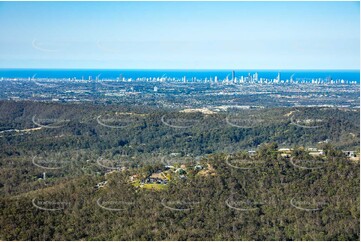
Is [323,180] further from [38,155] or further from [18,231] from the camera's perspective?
[38,155]

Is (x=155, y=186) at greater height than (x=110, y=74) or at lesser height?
lesser

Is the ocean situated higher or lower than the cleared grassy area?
higher

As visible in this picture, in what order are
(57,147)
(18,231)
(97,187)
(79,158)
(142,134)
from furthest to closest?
1. (142,134)
2. (57,147)
3. (79,158)
4. (97,187)
5. (18,231)

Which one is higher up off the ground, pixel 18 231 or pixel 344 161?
pixel 344 161

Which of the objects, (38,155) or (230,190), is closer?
(230,190)

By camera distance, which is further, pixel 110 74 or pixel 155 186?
pixel 110 74

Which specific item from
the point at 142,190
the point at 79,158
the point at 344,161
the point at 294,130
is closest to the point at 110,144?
the point at 79,158

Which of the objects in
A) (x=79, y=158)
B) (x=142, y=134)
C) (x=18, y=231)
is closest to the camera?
(x=18, y=231)

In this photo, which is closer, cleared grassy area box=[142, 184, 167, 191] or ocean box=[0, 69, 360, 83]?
cleared grassy area box=[142, 184, 167, 191]

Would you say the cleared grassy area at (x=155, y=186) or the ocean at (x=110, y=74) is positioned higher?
the ocean at (x=110, y=74)

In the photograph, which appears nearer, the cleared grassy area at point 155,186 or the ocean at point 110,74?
the cleared grassy area at point 155,186
